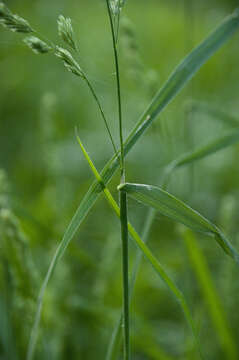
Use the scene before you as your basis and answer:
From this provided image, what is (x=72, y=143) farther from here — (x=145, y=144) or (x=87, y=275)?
(x=87, y=275)

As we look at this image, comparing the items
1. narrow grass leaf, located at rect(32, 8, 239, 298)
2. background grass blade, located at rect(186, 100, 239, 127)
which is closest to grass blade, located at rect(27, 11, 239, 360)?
narrow grass leaf, located at rect(32, 8, 239, 298)

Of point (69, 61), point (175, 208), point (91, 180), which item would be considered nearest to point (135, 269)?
point (175, 208)

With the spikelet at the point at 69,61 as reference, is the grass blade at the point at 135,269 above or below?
below

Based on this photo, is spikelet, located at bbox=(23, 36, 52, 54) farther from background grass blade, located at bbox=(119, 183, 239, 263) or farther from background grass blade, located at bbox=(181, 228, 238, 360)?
background grass blade, located at bbox=(181, 228, 238, 360)

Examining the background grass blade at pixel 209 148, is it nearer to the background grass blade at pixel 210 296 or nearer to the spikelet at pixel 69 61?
the background grass blade at pixel 210 296

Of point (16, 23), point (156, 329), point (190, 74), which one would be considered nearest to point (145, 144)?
point (156, 329)

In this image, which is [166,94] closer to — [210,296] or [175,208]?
[175,208]

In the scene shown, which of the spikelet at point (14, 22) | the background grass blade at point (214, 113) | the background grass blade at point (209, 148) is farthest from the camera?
the background grass blade at point (214, 113)

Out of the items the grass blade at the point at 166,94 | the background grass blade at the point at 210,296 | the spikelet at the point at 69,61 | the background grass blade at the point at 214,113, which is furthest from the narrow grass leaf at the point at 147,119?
the background grass blade at the point at 210,296
